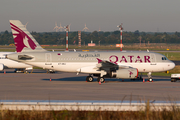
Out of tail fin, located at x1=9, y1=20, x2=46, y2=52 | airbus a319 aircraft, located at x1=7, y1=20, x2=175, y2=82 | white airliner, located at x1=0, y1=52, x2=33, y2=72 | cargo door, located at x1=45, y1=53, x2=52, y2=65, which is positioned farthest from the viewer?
white airliner, located at x1=0, y1=52, x2=33, y2=72

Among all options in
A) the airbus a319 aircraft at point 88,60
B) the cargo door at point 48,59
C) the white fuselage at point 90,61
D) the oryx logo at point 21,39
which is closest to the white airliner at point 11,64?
the oryx logo at point 21,39

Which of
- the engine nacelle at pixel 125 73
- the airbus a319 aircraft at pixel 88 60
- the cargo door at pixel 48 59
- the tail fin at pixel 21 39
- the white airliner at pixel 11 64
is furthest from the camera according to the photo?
the white airliner at pixel 11 64

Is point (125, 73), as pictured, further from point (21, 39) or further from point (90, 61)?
point (21, 39)

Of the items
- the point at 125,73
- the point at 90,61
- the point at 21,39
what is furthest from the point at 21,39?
the point at 125,73

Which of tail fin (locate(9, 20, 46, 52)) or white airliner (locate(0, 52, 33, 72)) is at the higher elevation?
tail fin (locate(9, 20, 46, 52))

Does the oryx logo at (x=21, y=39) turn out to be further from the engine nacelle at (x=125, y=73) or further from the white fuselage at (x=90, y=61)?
the engine nacelle at (x=125, y=73)

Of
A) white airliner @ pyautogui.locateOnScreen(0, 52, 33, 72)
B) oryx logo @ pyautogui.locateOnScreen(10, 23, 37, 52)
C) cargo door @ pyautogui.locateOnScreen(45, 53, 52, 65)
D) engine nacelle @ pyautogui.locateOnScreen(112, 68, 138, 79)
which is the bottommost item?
engine nacelle @ pyautogui.locateOnScreen(112, 68, 138, 79)

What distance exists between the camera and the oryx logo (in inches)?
1403

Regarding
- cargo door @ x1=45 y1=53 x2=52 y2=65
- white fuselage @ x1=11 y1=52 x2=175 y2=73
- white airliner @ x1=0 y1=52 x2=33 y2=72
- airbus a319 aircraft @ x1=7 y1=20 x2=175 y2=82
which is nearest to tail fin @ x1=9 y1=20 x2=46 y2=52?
airbus a319 aircraft @ x1=7 y1=20 x2=175 y2=82

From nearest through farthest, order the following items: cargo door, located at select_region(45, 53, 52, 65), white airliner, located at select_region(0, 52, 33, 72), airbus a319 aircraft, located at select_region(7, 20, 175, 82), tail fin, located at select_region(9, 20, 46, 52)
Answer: airbus a319 aircraft, located at select_region(7, 20, 175, 82)
cargo door, located at select_region(45, 53, 52, 65)
tail fin, located at select_region(9, 20, 46, 52)
white airliner, located at select_region(0, 52, 33, 72)

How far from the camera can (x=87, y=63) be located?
3503 centimetres

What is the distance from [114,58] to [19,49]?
37.9 ft

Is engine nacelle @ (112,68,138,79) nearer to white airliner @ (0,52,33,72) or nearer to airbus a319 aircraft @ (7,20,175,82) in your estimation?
airbus a319 aircraft @ (7,20,175,82)

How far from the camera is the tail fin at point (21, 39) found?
35594 mm
